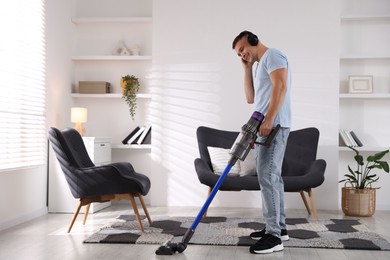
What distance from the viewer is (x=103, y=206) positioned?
5621mm

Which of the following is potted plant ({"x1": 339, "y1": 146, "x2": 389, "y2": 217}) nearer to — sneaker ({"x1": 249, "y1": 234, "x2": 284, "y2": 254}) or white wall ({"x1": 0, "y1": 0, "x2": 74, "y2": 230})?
sneaker ({"x1": 249, "y1": 234, "x2": 284, "y2": 254})

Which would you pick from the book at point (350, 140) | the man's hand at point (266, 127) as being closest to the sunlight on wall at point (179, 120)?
the book at point (350, 140)

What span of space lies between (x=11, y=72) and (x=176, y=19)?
6.54 feet

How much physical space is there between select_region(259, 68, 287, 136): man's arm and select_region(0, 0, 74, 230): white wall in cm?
227

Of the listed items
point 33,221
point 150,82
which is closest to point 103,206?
point 33,221

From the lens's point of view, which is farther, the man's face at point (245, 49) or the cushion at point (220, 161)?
the cushion at point (220, 161)

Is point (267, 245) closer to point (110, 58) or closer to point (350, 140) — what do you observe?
point (350, 140)

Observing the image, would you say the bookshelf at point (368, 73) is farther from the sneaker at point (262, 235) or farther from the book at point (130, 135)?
the sneaker at point (262, 235)

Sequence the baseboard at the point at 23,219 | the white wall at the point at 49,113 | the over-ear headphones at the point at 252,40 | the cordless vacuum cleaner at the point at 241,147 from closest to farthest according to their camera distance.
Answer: the cordless vacuum cleaner at the point at 241,147
the over-ear headphones at the point at 252,40
the baseboard at the point at 23,219
the white wall at the point at 49,113

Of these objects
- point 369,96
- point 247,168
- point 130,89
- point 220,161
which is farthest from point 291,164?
point 130,89

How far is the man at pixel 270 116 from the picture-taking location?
3.25 metres

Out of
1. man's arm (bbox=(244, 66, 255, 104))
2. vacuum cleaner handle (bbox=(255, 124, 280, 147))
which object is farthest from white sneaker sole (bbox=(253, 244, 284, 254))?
man's arm (bbox=(244, 66, 255, 104))

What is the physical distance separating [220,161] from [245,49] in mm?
1920

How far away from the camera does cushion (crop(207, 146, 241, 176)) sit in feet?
16.9
